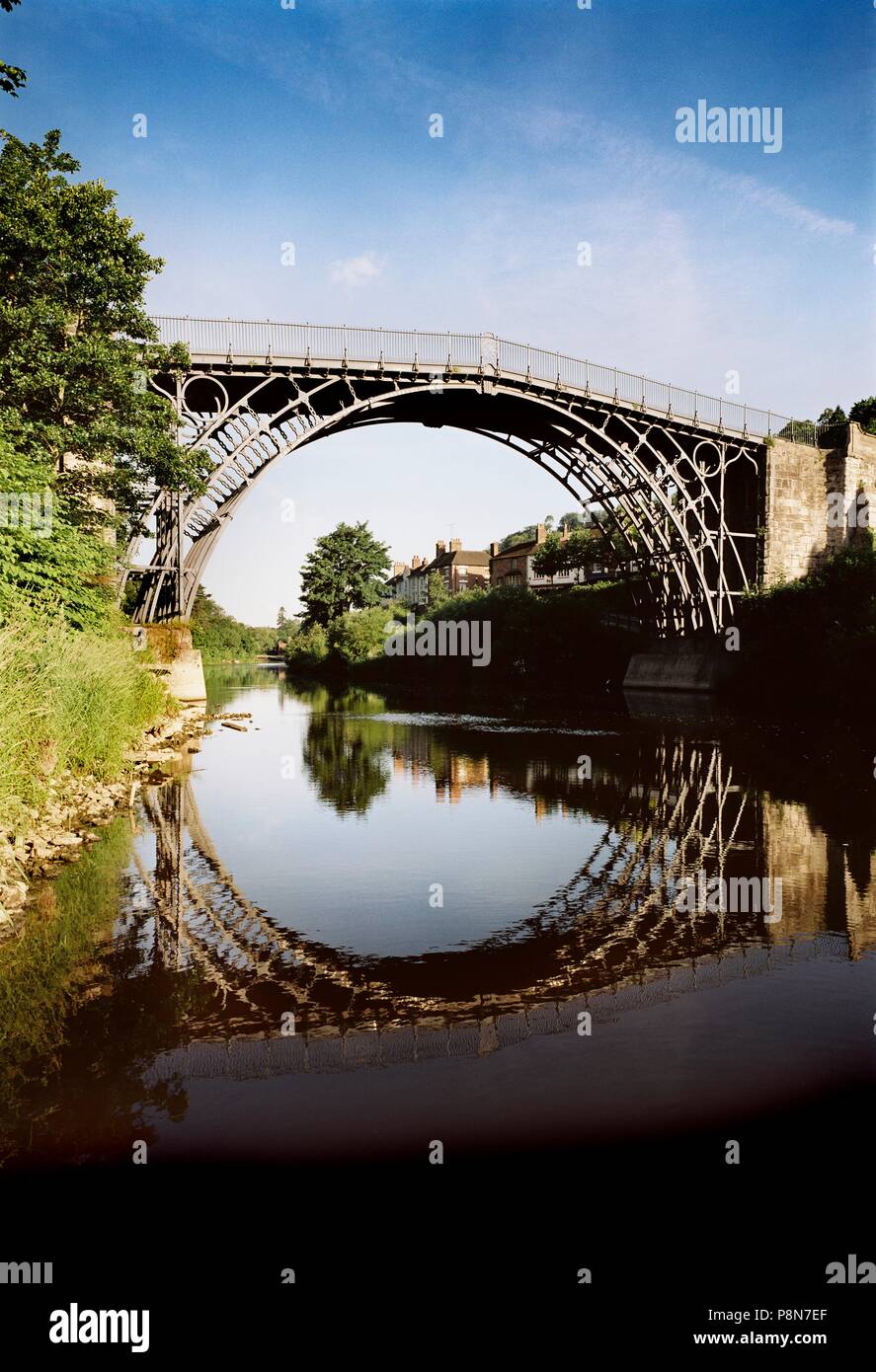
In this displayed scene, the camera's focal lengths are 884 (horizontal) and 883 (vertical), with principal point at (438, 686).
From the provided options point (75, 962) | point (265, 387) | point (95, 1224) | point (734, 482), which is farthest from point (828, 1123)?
point (734, 482)

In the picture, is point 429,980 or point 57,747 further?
point 57,747

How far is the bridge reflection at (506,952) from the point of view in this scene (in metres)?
6.09

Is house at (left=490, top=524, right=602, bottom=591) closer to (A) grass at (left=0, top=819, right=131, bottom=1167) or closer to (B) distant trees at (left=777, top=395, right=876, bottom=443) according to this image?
(B) distant trees at (left=777, top=395, right=876, bottom=443)

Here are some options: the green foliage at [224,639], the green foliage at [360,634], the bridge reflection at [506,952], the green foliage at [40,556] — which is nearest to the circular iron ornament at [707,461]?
the green foliage at [40,556]

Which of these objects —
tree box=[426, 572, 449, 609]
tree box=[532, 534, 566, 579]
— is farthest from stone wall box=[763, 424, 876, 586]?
tree box=[426, 572, 449, 609]

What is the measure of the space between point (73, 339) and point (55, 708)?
49.3 ft

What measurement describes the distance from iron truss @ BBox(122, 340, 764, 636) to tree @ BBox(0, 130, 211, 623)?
3.38 m

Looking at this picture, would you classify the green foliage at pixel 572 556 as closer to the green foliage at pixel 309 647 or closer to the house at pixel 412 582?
the green foliage at pixel 309 647

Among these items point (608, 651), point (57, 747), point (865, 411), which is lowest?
point (57, 747)

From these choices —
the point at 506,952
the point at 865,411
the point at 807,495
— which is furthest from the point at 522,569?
the point at 506,952

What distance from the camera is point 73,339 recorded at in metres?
23.8

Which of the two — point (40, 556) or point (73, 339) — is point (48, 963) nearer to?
point (40, 556)

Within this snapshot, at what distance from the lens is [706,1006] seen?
21.8 feet

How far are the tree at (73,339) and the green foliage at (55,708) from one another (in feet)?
14.7
